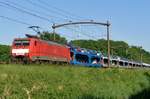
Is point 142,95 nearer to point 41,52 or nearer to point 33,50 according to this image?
point 33,50

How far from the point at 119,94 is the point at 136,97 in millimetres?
3002

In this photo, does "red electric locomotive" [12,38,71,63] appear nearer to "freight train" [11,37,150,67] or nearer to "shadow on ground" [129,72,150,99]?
"freight train" [11,37,150,67]

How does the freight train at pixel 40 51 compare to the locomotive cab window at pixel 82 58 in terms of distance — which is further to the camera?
the locomotive cab window at pixel 82 58

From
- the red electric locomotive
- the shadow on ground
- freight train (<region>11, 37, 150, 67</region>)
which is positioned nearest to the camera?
the shadow on ground

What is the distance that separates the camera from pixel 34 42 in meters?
41.7

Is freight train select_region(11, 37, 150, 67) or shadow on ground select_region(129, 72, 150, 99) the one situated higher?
freight train select_region(11, 37, 150, 67)

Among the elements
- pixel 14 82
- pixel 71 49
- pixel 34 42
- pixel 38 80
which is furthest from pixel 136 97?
pixel 71 49

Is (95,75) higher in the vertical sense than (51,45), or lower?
lower

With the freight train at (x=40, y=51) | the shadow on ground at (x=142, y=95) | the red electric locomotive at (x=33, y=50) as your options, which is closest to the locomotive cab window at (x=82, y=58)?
the freight train at (x=40, y=51)

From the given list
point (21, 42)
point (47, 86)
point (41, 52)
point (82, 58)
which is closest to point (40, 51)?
point (41, 52)

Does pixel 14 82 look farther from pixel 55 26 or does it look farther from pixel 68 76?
pixel 55 26

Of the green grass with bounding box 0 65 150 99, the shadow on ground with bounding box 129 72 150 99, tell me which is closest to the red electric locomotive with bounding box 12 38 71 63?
the shadow on ground with bounding box 129 72 150 99

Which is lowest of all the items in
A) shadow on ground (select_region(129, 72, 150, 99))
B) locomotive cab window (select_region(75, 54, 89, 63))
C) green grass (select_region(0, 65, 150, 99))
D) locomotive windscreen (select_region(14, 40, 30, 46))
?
shadow on ground (select_region(129, 72, 150, 99))

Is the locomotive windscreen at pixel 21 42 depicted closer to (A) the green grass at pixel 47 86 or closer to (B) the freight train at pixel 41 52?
(B) the freight train at pixel 41 52
